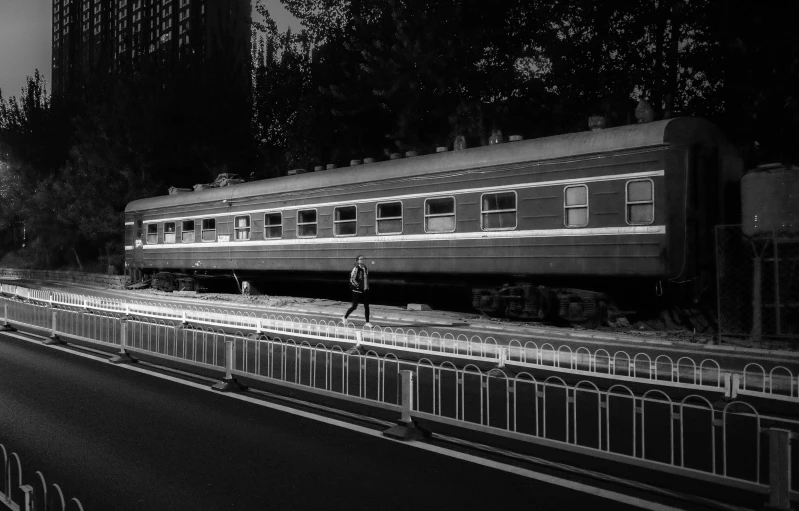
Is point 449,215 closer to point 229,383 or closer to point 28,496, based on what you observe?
point 229,383

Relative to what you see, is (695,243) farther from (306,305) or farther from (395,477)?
(306,305)

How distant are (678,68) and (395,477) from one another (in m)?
20.1

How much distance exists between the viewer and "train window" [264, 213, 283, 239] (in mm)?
20930

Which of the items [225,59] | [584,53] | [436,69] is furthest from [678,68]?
[225,59]

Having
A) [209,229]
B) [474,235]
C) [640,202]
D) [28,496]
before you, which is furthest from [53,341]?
[640,202]

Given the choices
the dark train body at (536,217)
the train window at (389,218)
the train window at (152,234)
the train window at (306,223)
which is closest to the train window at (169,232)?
the train window at (152,234)

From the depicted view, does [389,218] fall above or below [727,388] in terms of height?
above

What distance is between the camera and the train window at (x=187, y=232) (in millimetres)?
25281

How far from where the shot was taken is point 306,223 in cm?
1992

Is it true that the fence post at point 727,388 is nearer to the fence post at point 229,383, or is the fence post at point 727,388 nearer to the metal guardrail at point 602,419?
the metal guardrail at point 602,419

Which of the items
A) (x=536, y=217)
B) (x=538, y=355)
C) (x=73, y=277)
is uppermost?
(x=536, y=217)

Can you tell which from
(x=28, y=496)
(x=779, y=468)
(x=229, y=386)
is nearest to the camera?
(x=28, y=496)

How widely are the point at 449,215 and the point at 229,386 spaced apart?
8.25 meters

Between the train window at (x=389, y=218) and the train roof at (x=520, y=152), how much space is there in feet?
2.34
